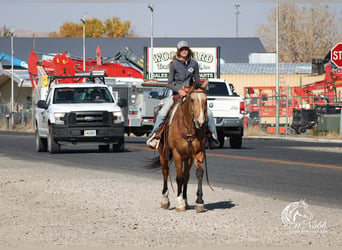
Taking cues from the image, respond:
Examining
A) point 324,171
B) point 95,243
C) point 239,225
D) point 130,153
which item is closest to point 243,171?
point 324,171

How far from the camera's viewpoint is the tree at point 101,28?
141750 millimetres

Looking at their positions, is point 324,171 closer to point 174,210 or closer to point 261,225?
point 174,210

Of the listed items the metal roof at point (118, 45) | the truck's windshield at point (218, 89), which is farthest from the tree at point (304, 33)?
the truck's windshield at point (218, 89)

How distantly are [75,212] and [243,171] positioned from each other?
809cm

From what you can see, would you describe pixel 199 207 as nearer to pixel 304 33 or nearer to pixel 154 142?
pixel 154 142

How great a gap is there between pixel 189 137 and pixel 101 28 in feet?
430

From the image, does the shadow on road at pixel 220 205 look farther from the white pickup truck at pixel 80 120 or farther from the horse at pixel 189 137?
the white pickup truck at pixel 80 120

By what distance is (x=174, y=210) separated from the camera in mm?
12688

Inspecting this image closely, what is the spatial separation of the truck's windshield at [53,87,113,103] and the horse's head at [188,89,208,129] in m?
15.2

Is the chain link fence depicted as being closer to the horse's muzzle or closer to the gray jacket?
the gray jacket

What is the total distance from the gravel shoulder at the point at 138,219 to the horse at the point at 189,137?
0.90 ft

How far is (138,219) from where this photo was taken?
461 inches

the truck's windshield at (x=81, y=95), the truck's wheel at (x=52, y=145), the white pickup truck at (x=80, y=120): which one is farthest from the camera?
the truck's windshield at (x=81, y=95)

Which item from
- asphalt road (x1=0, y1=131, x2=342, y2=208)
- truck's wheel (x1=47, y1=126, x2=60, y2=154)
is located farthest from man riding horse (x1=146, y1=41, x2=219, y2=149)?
truck's wheel (x1=47, y1=126, x2=60, y2=154)
